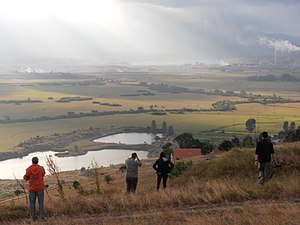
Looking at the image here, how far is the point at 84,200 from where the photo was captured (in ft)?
33.0

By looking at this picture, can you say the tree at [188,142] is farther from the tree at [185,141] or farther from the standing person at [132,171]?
the standing person at [132,171]

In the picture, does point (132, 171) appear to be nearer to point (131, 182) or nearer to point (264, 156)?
point (131, 182)

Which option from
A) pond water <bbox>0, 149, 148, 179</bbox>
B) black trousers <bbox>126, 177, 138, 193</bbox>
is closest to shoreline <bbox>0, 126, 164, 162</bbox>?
pond water <bbox>0, 149, 148, 179</bbox>

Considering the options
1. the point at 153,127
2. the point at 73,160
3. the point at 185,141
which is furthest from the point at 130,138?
the point at 185,141

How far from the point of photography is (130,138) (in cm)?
7569

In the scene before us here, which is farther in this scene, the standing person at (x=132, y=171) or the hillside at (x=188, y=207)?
the standing person at (x=132, y=171)

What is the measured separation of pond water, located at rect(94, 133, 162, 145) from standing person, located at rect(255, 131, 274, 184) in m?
58.7

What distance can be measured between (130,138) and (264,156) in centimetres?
6420

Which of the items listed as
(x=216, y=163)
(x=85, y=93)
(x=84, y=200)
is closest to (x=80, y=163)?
(x=216, y=163)

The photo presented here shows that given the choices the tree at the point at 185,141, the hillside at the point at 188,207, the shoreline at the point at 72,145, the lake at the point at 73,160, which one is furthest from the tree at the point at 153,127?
the hillside at the point at 188,207

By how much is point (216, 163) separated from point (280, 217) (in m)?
10.0

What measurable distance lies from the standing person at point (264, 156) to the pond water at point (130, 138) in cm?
5867

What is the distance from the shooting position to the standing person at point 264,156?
11.8 meters

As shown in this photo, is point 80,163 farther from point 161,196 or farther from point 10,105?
point 10,105
